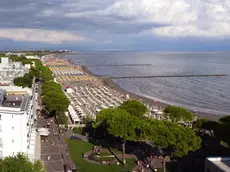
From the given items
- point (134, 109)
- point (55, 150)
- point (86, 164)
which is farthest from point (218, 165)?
point (55, 150)

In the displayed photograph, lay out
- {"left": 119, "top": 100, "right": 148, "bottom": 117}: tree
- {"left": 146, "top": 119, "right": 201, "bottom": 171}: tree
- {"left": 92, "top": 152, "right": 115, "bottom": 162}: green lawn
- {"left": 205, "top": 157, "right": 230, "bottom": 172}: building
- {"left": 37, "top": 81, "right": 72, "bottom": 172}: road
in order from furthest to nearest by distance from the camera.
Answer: {"left": 119, "top": 100, "right": 148, "bottom": 117}: tree
{"left": 92, "top": 152, "right": 115, "bottom": 162}: green lawn
{"left": 37, "top": 81, "right": 72, "bottom": 172}: road
{"left": 146, "top": 119, "right": 201, "bottom": 171}: tree
{"left": 205, "top": 157, "right": 230, "bottom": 172}: building

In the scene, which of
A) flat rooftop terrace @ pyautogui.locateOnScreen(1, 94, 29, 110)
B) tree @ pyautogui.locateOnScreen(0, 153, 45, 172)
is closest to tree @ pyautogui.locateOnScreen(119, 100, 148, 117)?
flat rooftop terrace @ pyautogui.locateOnScreen(1, 94, 29, 110)

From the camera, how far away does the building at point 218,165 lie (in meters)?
27.6

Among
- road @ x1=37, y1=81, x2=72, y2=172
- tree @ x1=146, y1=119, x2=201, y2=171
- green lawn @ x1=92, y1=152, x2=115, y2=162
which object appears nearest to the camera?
tree @ x1=146, y1=119, x2=201, y2=171

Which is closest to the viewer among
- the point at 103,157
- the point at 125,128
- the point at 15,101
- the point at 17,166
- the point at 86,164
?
the point at 17,166

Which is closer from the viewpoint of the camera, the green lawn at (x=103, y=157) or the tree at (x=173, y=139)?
the tree at (x=173, y=139)

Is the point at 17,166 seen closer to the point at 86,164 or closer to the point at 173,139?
the point at 86,164

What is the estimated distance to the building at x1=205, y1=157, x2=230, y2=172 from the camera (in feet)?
90.5

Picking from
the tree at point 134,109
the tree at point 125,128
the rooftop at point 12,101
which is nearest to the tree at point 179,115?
the tree at point 134,109

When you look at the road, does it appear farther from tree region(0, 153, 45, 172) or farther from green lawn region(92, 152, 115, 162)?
tree region(0, 153, 45, 172)

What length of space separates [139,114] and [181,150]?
15193 mm

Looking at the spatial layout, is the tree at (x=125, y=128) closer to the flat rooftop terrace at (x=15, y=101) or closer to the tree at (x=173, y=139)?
the tree at (x=173, y=139)

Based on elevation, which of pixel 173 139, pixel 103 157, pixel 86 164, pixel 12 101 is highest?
pixel 12 101

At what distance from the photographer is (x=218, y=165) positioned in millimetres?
28234
